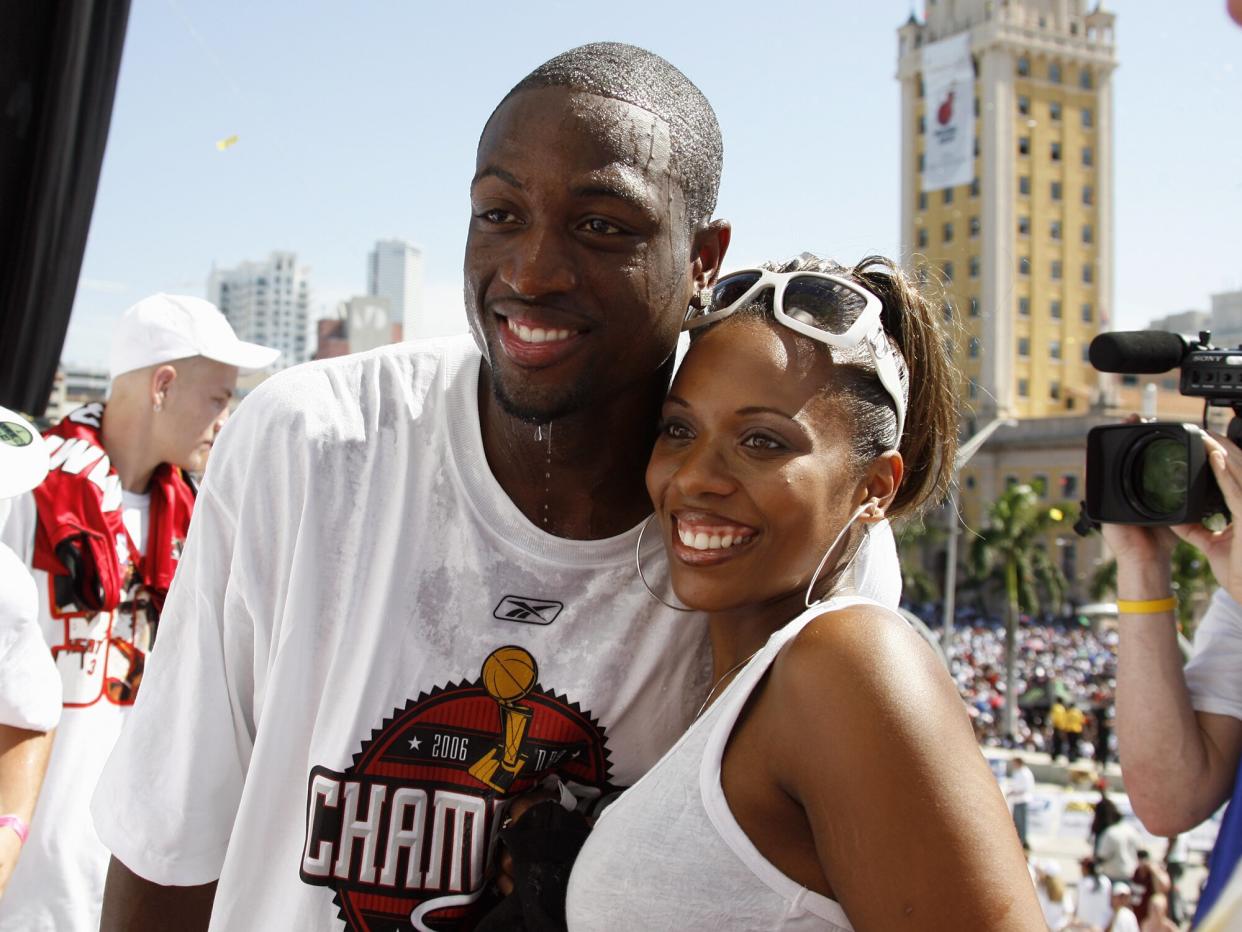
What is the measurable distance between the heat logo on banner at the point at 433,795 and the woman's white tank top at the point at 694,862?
266 mm

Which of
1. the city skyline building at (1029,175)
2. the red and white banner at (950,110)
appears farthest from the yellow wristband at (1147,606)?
the red and white banner at (950,110)

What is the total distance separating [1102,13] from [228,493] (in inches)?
3087

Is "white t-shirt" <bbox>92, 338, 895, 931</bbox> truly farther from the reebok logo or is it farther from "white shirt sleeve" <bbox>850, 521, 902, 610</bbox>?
"white shirt sleeve" <bbox>850, 521, 902, 610</bbox>

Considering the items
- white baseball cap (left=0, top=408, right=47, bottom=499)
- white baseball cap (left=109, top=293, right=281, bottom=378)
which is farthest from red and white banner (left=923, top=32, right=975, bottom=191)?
white baseball cap (left=0, top=408, right=47, bottom=499)

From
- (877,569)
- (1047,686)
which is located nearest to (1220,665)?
(877,569)

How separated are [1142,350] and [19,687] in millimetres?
2781

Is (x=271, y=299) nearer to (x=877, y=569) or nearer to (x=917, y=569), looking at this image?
(x=917, y=569)

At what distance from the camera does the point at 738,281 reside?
210 centimetres

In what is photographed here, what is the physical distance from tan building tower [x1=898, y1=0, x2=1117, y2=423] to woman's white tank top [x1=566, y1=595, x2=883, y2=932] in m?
63.5

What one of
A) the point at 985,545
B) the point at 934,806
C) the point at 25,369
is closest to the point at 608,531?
the point at 934,806

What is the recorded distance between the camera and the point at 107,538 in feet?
11.5

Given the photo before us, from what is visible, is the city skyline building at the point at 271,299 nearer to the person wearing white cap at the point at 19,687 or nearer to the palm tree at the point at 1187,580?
the palm tree at the point at 1187,580

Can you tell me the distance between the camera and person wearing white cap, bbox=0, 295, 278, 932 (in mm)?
3246

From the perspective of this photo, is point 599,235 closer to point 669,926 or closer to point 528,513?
point 528,513
